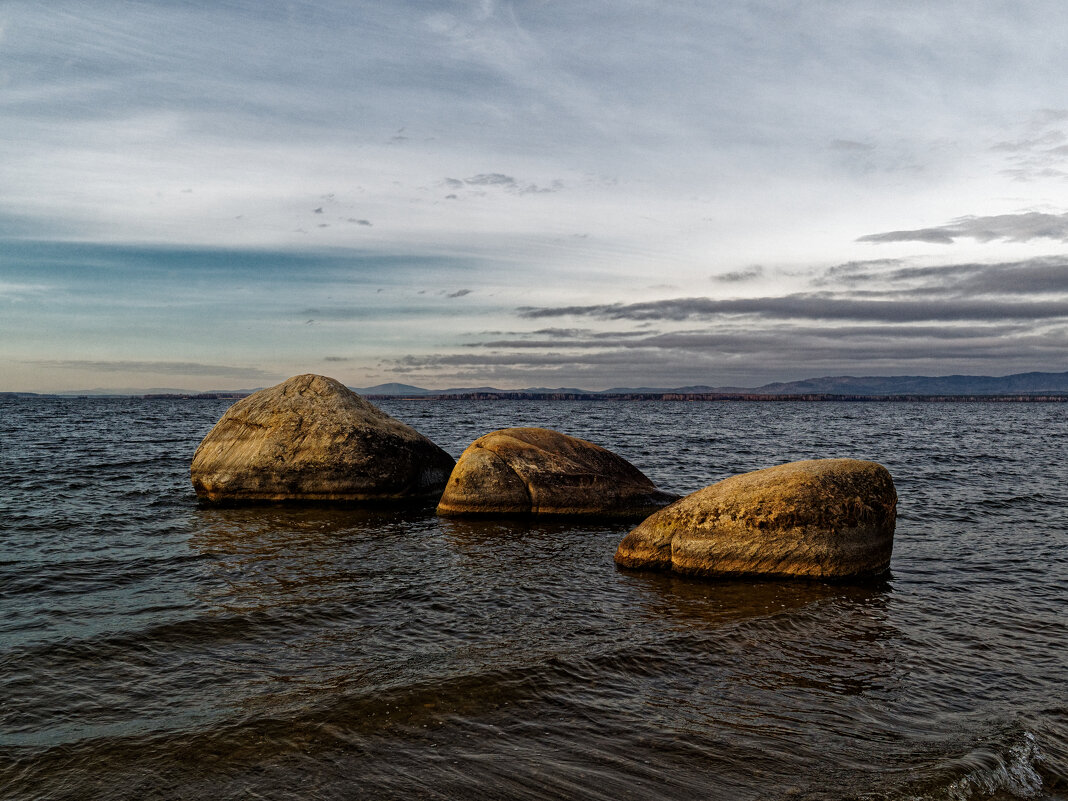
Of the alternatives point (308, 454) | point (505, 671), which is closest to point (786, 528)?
point (505, 671)

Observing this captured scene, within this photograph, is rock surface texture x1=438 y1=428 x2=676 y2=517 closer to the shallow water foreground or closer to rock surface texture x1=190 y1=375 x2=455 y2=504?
the shallow water foreground

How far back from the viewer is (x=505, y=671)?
6480 mm

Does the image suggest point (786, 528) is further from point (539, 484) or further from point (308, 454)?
point (308, 454)

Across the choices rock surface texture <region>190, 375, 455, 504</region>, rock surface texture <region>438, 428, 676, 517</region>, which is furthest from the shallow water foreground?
rock surface texture <region>190, 375, 455, 504</region>

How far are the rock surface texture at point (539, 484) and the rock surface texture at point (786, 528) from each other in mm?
3671

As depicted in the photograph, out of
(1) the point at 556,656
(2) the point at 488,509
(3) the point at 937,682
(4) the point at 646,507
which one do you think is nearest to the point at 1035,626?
(3) the point at 937,682

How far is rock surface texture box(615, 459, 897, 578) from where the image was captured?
9766 millimetres

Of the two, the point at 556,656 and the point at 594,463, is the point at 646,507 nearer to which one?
the point at 594,463

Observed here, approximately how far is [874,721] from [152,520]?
1321 cm

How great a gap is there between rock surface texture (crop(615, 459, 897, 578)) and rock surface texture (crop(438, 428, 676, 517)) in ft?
12.0

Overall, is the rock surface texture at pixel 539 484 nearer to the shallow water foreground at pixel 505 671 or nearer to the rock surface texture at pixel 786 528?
the shallow water foreground at pixel 505 671

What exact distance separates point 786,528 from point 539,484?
5488 millimetres

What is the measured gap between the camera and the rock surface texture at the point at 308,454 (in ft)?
51.1

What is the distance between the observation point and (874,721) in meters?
5.63
